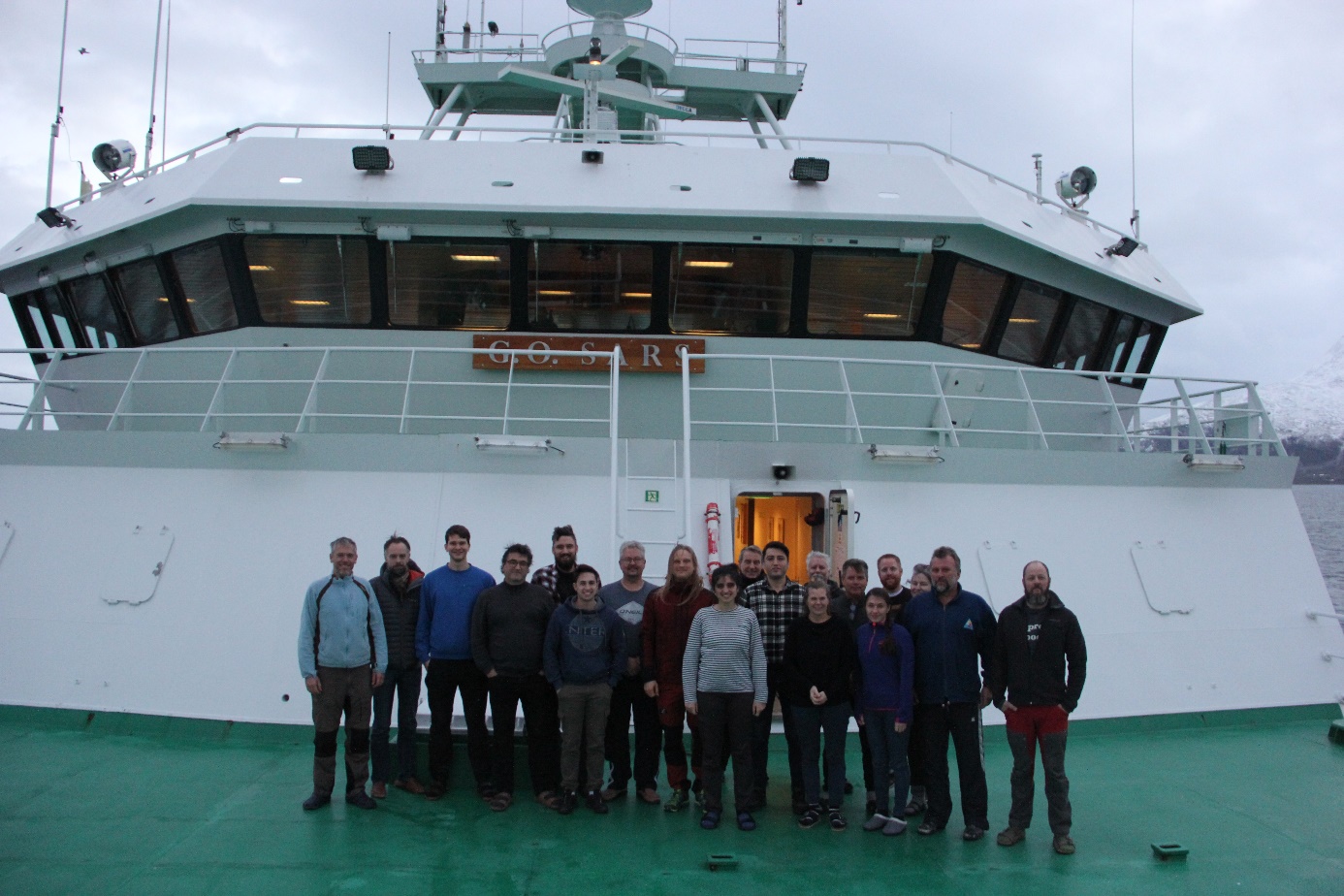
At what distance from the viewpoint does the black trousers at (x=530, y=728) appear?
552 centimetres

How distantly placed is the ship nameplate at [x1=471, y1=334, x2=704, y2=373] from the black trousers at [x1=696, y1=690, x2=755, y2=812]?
4719 millimetres

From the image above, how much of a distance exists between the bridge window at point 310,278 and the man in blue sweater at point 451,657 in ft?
15.4

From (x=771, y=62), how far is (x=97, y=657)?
12249mm

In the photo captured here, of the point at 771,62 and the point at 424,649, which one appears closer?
the point at 424,649

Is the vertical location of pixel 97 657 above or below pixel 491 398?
below

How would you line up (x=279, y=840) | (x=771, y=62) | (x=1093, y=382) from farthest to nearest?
1. (x=771, y=62)
2. (x=1093, y=382)
3. (x=279, y=840)

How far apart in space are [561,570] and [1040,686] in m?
2.78

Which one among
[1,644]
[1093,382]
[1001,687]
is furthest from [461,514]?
[1093,382]

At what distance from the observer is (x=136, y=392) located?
32.1ft

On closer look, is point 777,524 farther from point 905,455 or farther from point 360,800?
point 360,800

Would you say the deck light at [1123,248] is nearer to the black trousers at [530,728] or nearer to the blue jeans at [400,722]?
the black trousers at [530,728]

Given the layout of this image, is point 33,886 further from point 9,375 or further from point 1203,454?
point 1203,454

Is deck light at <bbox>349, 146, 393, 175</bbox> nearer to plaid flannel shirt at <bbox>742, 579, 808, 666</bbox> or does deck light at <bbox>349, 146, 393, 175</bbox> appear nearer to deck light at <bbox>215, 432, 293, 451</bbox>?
deck light at <bbox>215, 432, 293, 451</bbox>

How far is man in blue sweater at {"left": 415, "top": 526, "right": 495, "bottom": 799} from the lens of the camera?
5.59 meters
